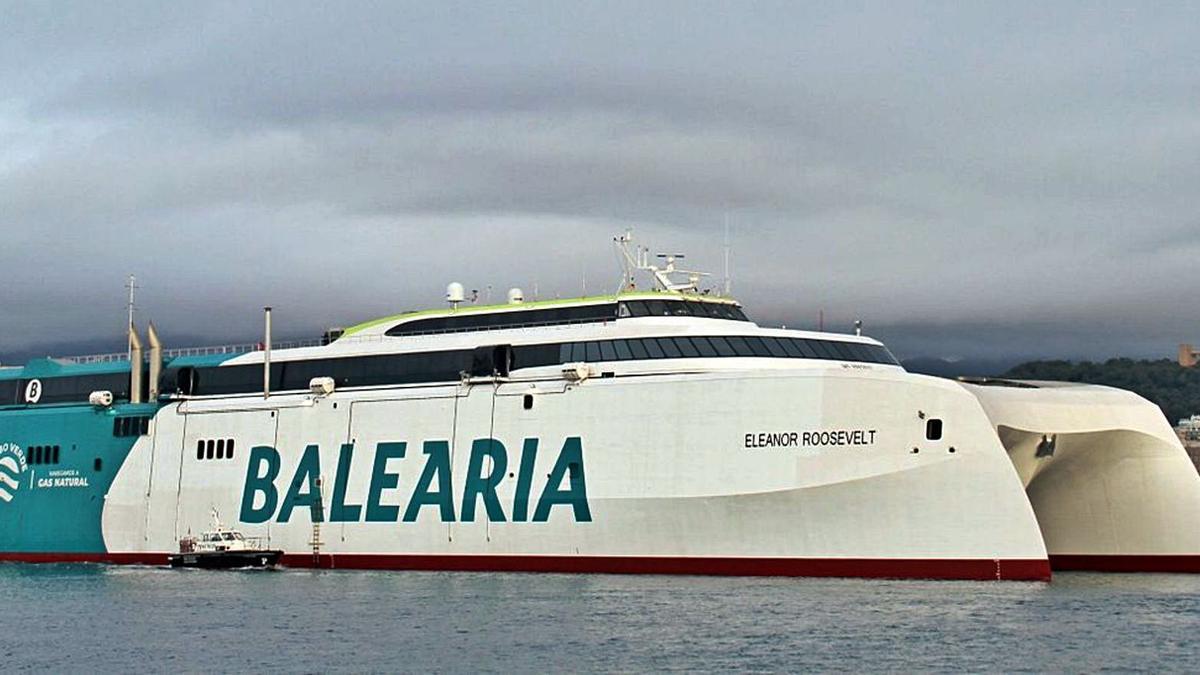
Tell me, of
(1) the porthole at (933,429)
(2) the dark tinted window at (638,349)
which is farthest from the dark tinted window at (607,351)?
(1) the porthole at (933,429)

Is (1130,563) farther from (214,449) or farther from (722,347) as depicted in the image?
(214,449)

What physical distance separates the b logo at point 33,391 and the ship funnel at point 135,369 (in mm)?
4690

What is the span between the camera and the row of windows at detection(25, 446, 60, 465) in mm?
55812

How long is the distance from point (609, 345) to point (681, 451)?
458 cm

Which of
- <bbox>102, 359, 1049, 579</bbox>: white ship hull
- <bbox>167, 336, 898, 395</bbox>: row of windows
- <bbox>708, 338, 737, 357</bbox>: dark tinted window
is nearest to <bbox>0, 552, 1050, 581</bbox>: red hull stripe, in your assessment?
<bbox>102, 359, 1049, 579</bbox>: white ship hull

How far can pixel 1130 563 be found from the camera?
149 feet

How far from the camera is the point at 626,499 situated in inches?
1671

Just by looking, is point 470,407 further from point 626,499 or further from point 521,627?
Answer: point 521,627

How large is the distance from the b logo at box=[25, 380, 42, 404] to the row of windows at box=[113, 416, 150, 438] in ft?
16.5

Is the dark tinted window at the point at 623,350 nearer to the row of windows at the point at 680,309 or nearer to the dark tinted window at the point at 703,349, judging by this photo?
the dark tinted window at the point at 703,349

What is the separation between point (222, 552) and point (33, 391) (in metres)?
13.7

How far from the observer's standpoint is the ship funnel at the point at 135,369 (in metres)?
54.7

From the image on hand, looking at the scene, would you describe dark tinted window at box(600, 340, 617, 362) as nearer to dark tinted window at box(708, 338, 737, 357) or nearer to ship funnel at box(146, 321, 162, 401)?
dark tinted window at box(708, 338, 737, 357)

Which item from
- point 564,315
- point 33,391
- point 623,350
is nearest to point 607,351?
point 623,350
